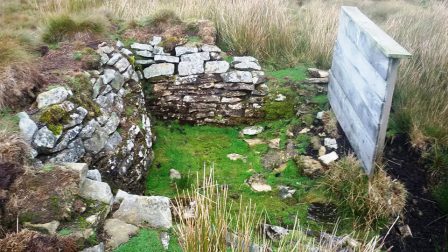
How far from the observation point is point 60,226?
2836mm

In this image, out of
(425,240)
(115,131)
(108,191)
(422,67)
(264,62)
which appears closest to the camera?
(108,191)

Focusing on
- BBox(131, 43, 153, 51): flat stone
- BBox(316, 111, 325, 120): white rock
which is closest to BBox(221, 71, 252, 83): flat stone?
BBox(316, 111, 325, 120): white rock

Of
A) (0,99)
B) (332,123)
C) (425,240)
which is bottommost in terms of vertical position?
(425,240)

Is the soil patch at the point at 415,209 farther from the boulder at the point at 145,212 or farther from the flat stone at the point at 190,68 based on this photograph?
the flat stone at the point at 190,68

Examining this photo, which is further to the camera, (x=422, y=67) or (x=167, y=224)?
(x=422, y=67)

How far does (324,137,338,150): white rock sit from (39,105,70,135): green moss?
3.02 m

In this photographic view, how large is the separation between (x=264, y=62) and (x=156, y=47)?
171 cm

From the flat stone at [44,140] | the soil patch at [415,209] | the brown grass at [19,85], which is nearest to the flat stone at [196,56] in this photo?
the brown grass at [19,85]

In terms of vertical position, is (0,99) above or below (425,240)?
above

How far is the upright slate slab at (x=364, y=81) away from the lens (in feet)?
12.4

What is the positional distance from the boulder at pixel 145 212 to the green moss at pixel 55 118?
113 centimetres

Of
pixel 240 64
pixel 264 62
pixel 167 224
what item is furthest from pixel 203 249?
pixel 264 62

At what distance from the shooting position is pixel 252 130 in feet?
19.1

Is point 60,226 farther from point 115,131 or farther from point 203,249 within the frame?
point 115,131
